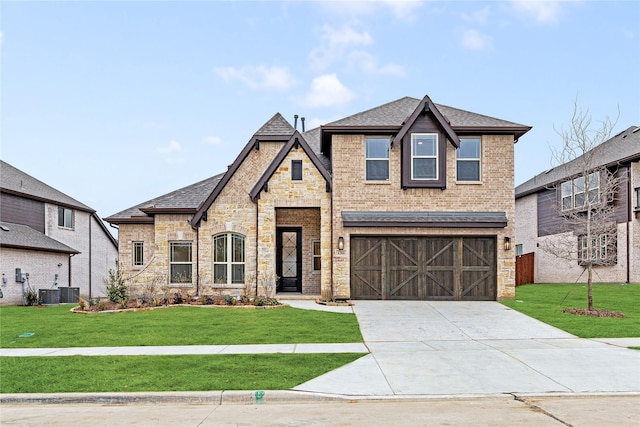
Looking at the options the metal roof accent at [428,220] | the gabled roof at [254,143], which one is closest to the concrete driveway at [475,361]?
the metal roof accent at [428,220]

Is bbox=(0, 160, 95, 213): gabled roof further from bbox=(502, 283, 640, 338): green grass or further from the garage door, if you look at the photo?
bbox=(502, 283, 640, 338): green grass

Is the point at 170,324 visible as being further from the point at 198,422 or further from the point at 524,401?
the point at 524,401

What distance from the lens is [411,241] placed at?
20000 millimetres

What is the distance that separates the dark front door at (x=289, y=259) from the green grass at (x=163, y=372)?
1231cm

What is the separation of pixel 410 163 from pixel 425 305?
5.37 metres

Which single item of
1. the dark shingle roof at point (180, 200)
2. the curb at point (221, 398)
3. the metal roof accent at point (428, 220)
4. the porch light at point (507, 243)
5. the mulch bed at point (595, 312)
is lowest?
the mulch bed at point (595, 312)

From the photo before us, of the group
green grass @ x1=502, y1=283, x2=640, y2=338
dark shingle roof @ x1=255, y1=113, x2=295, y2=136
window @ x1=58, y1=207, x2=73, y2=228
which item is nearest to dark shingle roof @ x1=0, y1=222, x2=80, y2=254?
window @ x1=58, y1=207, x2=73, y2=228

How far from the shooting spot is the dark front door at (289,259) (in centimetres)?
2308

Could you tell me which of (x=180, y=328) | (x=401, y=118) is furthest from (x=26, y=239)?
(x=401, y=118)

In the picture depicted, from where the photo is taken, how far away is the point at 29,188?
28641mm

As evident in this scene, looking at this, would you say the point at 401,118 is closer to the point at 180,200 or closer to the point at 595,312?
the point at 595,312

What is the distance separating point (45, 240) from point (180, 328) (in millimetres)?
16390

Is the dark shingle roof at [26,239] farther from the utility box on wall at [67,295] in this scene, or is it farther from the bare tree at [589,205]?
the bare tree at [589,205]

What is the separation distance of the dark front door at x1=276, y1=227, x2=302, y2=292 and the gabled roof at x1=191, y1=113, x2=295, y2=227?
3.45 meters
